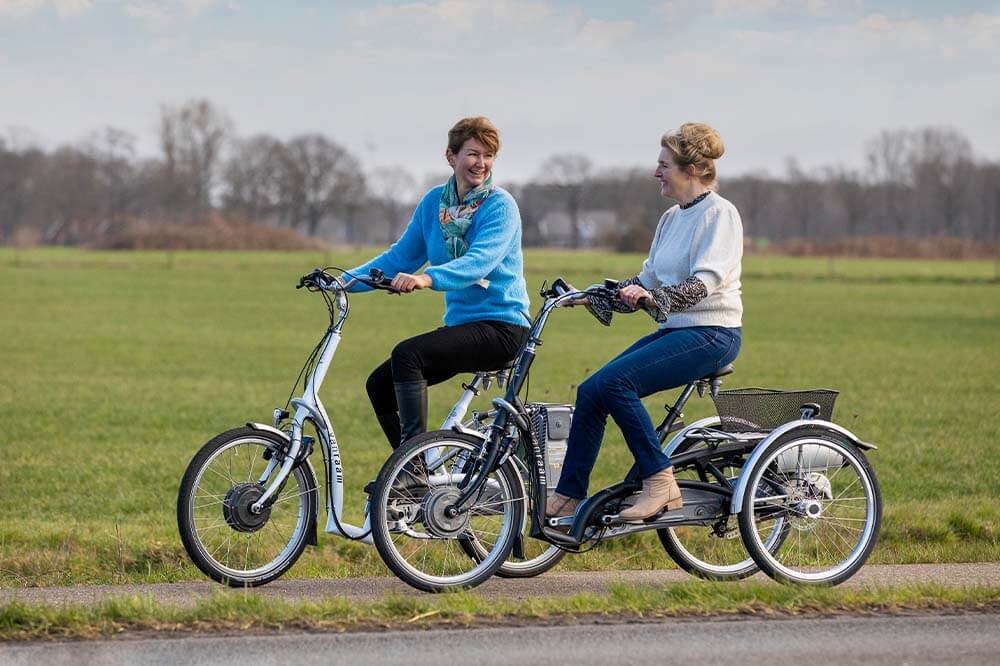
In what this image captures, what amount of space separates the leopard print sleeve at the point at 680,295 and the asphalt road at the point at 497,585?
118 cm

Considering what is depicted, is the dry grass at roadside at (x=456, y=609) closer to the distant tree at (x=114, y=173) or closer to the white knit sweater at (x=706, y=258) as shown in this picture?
the white knit sweater at (x=706, y=258)

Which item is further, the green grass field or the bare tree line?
the bare tree line

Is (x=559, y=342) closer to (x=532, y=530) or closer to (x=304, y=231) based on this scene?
(x=532, y=530)

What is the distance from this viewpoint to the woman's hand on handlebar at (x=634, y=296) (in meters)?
5.80

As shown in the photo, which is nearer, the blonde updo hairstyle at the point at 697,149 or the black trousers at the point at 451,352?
the blonde updo hairstyle at the point at 697,149

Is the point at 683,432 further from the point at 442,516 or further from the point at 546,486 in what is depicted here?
the point at 442,516

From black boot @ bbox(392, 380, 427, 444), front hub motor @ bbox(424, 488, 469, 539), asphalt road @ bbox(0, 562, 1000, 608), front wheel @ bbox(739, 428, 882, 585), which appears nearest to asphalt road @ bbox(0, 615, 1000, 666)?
asphalt road @ bbox(0, 562, 1000, 608)

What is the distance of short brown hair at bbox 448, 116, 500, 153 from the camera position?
6.28m

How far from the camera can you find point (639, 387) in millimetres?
5922

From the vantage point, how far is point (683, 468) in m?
6.22

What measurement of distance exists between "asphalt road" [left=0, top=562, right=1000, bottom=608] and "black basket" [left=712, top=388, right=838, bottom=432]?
2.20ft

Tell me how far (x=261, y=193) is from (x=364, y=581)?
129m

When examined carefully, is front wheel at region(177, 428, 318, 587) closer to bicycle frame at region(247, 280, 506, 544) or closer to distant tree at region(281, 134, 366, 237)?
bicycle frame at region(247, 280, 506, 544)

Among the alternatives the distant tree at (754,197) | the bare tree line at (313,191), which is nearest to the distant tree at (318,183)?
the bare tree line at (313,191)
